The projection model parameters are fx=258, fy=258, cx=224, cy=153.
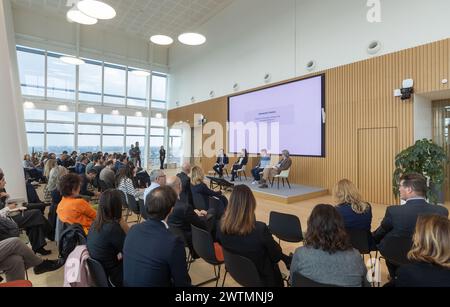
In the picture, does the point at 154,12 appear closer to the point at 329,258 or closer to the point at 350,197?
the point at 350,197

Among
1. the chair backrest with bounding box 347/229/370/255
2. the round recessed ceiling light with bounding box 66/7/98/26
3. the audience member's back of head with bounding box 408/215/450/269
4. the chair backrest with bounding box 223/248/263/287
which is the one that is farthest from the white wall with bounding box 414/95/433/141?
the round recessed ceiling light with bounding box 66/7/98/26

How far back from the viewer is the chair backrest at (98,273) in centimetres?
168

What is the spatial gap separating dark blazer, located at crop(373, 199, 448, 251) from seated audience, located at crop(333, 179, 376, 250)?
200 millimetres

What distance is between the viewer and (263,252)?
1897 mm

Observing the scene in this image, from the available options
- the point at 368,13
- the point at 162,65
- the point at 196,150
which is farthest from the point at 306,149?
the point at 162,65

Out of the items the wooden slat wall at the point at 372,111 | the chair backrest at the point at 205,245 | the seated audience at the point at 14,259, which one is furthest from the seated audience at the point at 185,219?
the wooden slat wall at the point at 372,111

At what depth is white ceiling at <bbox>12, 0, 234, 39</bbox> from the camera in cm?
1064

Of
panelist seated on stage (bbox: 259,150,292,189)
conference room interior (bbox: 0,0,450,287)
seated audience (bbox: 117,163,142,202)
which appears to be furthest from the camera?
panelist seated on stage (bbox: 259,150,292,189)

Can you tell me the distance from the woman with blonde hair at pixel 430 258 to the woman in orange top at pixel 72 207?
277 centimetres

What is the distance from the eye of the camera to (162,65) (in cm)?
1560

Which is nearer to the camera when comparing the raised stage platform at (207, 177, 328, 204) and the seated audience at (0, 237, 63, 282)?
the seated audience at (0, 237, 63, 282)

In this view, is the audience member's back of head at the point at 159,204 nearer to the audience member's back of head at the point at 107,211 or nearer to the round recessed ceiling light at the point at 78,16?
the audience member's back of head at the point at 107,211

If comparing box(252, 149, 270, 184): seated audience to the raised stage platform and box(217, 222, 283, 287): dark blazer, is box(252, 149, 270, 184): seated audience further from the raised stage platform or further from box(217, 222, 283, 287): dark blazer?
box(217, 222, 283, 287): dark blazer
